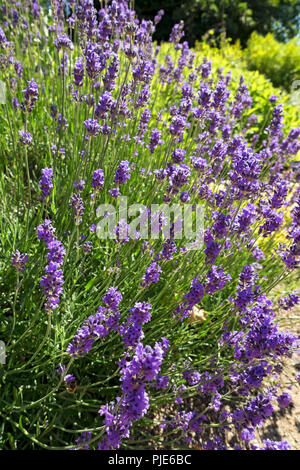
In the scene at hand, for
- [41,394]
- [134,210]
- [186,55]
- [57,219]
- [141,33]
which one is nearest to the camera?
[41,394]

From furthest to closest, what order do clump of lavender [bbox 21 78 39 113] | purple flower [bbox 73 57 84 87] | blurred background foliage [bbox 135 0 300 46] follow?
blurred background foliage [bbox 135 0 300 46], purple flower [bbox 73 57 84 87], clump of lavender [bbox 21 78 39 113]

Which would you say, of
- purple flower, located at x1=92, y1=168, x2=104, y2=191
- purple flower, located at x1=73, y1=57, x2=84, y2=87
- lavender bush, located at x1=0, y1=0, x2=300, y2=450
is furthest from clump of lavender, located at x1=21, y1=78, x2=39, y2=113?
purple flower, located at x1=92, y1=168, x2=104, y2=191

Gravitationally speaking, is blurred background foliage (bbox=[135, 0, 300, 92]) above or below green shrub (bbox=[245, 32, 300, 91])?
above

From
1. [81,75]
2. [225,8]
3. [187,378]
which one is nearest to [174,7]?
[225,8]

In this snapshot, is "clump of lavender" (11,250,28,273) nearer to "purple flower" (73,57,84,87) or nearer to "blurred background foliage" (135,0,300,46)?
"purple flower" (73,57,84,87)

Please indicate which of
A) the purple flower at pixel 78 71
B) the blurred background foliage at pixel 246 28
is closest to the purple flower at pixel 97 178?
the purple flower at pixel 78 71

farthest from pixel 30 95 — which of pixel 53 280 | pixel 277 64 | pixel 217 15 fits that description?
pixel 217 15

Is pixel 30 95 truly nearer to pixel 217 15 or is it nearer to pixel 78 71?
pixel 78 71

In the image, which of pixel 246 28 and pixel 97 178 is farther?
pixel 246 28
